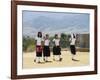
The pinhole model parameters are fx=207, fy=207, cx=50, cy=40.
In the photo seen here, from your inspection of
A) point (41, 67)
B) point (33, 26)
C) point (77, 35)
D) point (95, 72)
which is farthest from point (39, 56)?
point (95, 72)

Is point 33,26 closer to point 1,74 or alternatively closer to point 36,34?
point 36,34

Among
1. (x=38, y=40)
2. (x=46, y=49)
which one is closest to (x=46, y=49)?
(x=46, y=49)

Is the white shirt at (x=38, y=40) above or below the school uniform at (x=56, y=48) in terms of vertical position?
above

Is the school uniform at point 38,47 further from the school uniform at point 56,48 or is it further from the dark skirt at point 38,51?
the school uniform at point 56,48

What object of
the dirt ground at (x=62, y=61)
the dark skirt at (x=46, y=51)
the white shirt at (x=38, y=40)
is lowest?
the dirt ground at (x=62, y=61)

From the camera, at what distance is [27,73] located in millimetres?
1850

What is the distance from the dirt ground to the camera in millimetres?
1856

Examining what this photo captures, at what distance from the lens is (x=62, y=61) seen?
1964mm

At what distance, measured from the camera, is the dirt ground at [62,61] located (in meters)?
1.86

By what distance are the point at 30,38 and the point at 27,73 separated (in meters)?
0.31

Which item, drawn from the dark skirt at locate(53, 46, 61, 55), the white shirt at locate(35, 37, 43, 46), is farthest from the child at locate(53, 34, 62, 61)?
the white shirt at locate(35, 37, 43, 46)

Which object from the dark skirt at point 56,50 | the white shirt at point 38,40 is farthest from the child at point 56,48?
the white shirt at point 38,40

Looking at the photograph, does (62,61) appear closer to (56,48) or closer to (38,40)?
(56,48)

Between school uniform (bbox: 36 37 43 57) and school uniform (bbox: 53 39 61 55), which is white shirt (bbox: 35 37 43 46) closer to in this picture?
school uniform (bbox: 36 37 43 57)
